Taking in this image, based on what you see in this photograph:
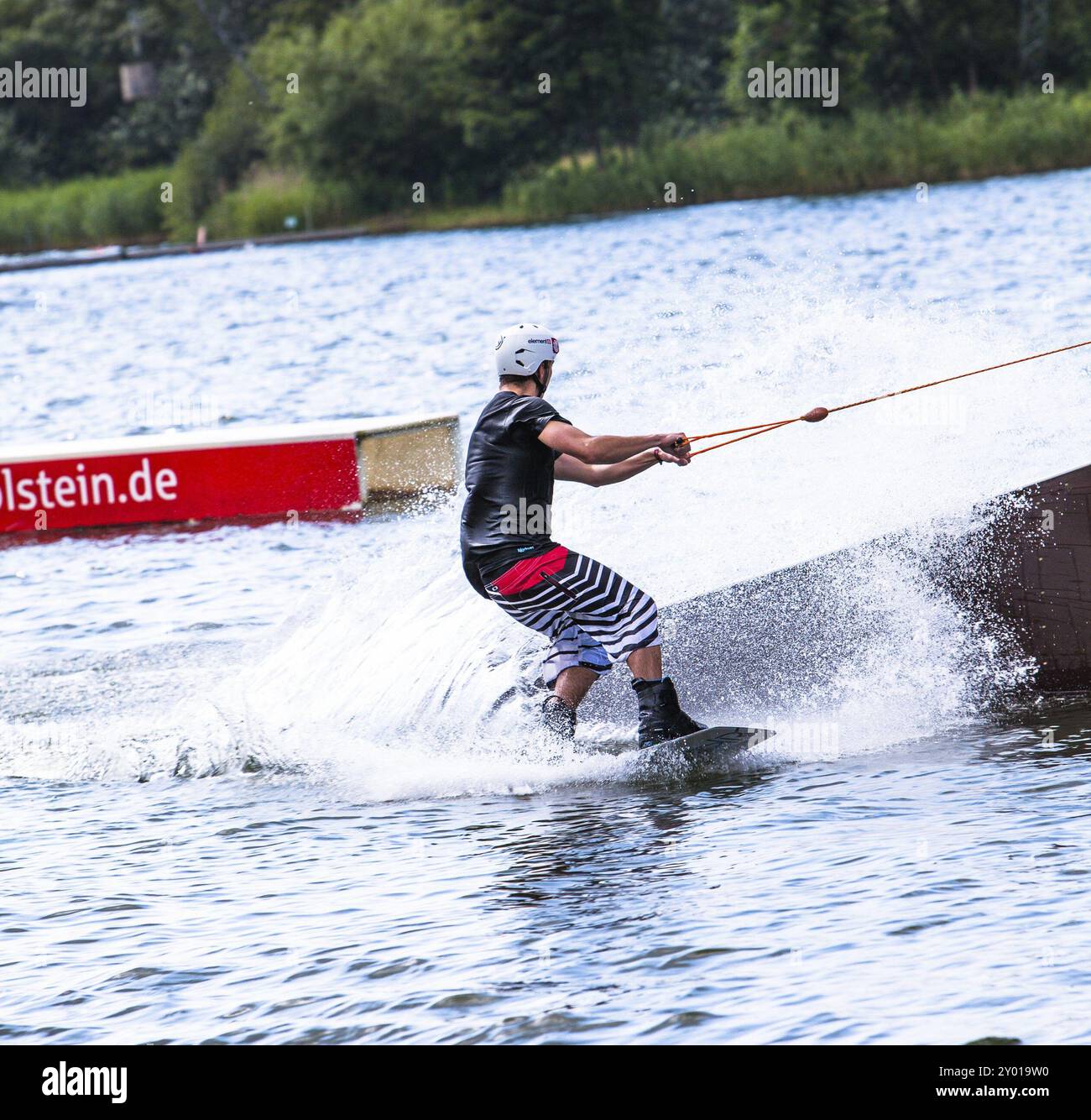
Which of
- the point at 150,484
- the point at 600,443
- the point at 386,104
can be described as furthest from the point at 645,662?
the point at 386,104

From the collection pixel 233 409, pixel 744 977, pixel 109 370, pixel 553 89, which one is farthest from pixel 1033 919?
pixel 553 89

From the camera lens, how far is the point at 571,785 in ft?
24.6

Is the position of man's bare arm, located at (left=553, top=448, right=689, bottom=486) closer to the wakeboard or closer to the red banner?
the wakeboard

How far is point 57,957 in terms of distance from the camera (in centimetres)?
583

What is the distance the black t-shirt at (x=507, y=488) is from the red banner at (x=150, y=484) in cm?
796

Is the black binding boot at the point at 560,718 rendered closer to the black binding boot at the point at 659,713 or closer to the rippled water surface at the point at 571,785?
the rippled water surface at the point at 571,785

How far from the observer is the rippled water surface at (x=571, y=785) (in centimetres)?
520

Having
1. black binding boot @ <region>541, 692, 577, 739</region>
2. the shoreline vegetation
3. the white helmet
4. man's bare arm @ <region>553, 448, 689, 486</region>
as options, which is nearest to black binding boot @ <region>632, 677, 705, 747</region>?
black binding boot @ <region>541, 692, 577, 739</region>

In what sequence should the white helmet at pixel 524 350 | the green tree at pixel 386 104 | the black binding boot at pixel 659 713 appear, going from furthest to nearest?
the green tree at pixel 386 104 < the black binding boot at pixel 659 713 < the white helmet at pixel 524 350

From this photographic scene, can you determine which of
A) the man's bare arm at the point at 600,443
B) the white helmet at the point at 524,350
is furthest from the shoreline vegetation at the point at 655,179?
the man's bare arm at the point at 600,443

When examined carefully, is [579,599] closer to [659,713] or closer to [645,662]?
[645,662]

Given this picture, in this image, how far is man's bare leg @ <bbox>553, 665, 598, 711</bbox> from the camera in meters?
7.51

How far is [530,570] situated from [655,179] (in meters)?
47.9

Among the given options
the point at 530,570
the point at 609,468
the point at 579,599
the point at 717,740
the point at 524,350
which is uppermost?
the point at 524,350
